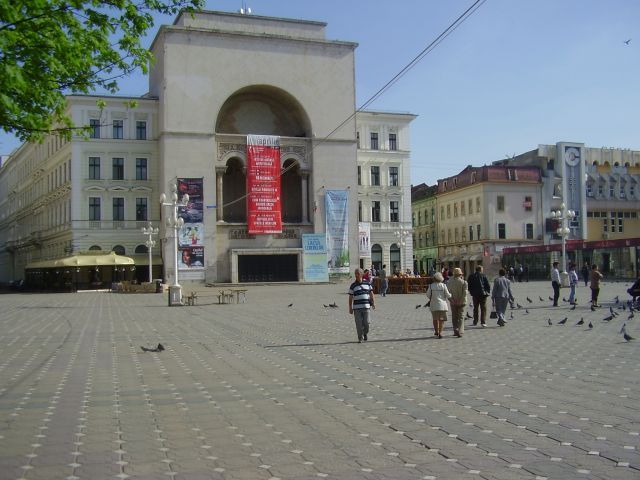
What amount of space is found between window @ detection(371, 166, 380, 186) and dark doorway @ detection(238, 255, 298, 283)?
14.1 meters

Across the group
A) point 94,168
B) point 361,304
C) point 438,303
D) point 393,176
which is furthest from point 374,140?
point 361,304

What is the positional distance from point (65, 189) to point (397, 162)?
33635 mm

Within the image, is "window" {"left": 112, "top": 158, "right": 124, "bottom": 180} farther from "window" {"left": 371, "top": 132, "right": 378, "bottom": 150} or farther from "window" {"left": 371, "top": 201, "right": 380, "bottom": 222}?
"window" {"left": 371, "top": 132, "right": 378, "bottom": 150}

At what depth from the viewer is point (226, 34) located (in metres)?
61.6

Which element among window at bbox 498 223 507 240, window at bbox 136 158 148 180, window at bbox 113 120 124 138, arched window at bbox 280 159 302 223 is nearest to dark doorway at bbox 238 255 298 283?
arched window at bbox 280 159 302 223

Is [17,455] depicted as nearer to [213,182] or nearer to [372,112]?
[213,182]

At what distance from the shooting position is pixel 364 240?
224ft

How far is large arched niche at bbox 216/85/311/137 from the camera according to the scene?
64.9 m

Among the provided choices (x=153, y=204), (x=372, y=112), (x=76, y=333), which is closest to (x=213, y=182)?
(x=153, y=204)

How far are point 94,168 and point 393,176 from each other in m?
30.3

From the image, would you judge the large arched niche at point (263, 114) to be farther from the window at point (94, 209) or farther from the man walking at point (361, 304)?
the man walking at point (361, 304)

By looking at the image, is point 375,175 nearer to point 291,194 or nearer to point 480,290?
point 291,194

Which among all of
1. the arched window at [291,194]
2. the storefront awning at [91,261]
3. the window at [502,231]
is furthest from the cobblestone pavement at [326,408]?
the window at [502,231]

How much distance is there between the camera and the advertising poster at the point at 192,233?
58.9 metres
